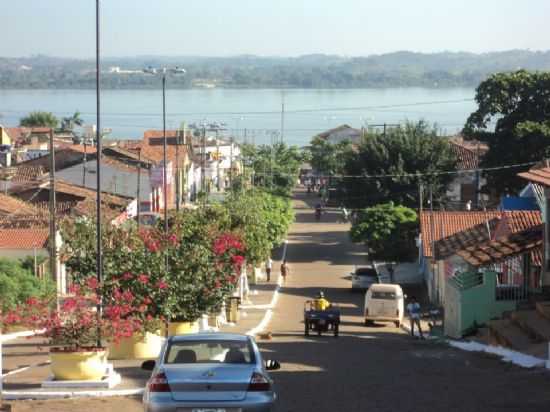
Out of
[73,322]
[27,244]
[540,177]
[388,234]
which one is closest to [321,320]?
[540,177]

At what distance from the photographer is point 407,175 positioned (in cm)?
7469


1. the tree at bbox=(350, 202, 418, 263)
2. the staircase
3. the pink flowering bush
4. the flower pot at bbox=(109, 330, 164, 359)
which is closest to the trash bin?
the staircase

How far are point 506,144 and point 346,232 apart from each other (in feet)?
83.1

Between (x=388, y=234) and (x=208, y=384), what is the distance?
52.2 m

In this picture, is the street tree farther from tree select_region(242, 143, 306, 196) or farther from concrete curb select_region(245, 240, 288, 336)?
tree select_region(242, 143, 306, 196)

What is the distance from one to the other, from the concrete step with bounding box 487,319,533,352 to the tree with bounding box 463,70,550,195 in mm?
40450

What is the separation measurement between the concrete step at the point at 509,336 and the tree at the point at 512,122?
133 ft

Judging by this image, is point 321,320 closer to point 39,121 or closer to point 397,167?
point 397,167

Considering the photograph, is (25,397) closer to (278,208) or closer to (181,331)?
(181,331)

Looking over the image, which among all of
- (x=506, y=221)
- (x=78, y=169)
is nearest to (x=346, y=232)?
(x=78, y=169)

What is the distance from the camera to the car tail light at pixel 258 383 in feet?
Result: 41.8

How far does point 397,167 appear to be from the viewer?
247 ft

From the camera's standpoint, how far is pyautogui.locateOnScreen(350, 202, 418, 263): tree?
64.1 m

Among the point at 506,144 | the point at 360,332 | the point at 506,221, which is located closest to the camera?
the point at 360,332
